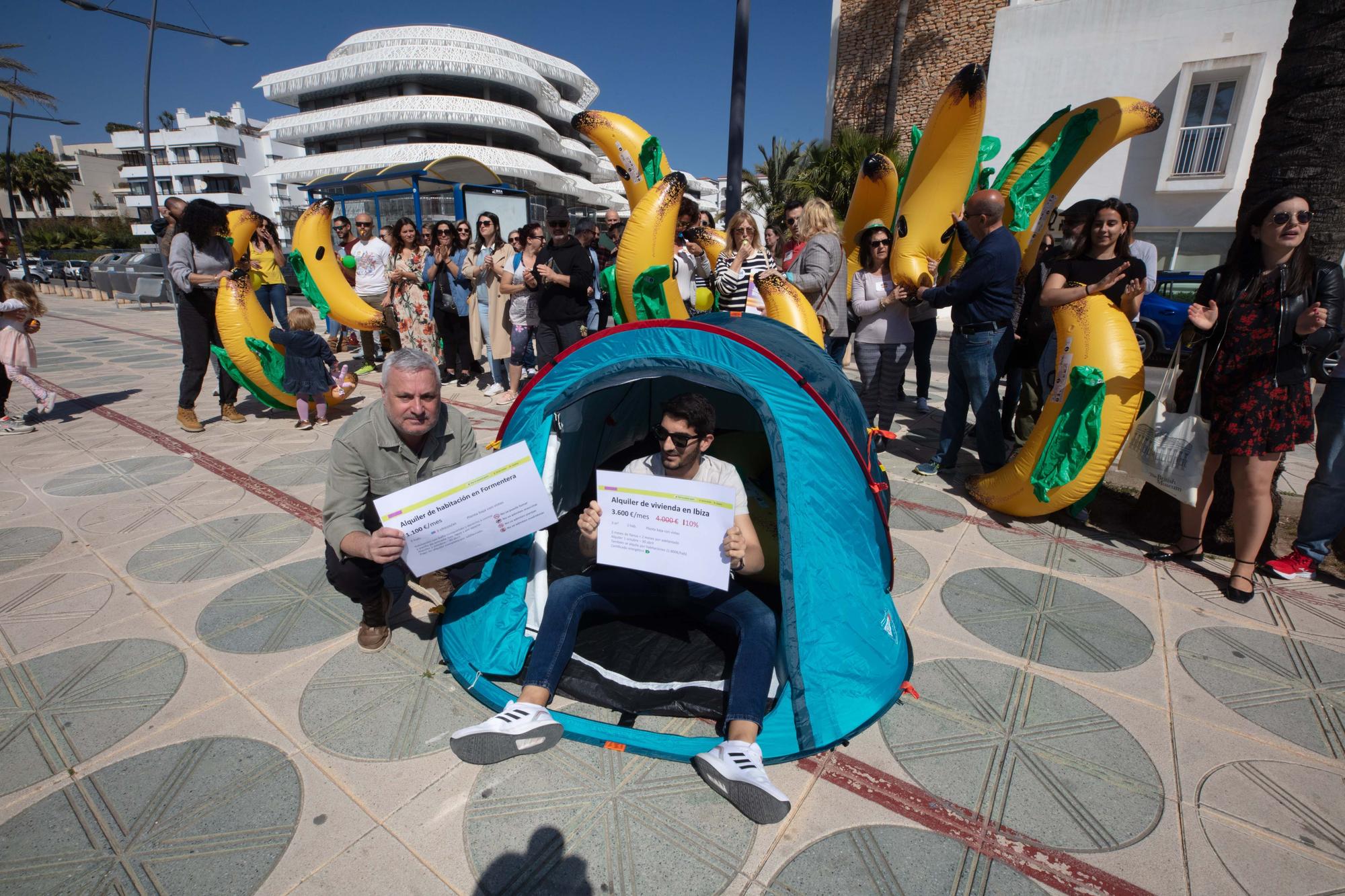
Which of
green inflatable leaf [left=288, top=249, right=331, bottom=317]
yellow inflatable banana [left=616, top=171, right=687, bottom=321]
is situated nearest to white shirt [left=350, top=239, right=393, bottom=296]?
green inflatable leaf [left=288, top=249, right=331, bottom=317]

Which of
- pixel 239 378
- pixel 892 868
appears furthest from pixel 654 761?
pixel 239 378

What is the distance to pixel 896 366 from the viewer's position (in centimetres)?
489

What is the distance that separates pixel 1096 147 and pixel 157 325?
16.5 m

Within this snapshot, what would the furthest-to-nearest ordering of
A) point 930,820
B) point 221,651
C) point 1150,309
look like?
point 1150,309
point 221,651
point 930,820

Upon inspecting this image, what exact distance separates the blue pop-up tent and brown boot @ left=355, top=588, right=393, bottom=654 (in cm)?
27

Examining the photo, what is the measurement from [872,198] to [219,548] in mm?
5930

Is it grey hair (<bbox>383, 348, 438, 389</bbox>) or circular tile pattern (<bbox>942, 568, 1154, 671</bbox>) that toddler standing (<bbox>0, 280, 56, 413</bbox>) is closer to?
grey hair (<bbox>383, 348, 438, 389</bbox>)

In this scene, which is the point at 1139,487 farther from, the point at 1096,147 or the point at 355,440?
the point at 355,440

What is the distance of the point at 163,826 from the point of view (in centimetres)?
189

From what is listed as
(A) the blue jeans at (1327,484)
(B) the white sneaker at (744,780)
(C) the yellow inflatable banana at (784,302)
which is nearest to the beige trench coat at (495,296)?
(C) the yellow inflatable banana at (784,302)

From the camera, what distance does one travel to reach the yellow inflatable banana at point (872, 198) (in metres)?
5.62

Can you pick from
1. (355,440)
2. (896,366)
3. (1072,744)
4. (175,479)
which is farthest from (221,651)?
(896,366)

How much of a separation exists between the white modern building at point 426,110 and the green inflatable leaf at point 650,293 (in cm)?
3115

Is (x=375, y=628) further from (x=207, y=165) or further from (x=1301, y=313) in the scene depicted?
(x=207, y=165)
